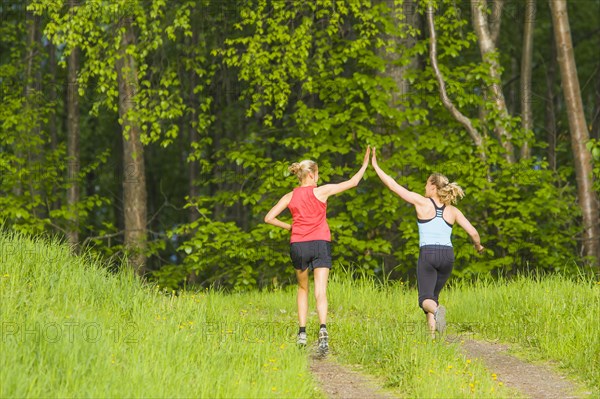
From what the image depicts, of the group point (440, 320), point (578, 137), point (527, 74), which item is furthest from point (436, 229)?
point (527, 74)

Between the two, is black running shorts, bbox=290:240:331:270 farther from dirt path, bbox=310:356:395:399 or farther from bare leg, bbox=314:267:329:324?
dirt path, bbox=310:356:395:399

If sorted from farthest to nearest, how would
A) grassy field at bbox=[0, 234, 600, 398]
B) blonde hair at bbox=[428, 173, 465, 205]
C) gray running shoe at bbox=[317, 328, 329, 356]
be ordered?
blonde hair at bbox=[428, 173, 465, 205] → gray running shoe at bbox=[317, 328, 329, 356] → grassy field at bbox=[0, 234, 600, 398]

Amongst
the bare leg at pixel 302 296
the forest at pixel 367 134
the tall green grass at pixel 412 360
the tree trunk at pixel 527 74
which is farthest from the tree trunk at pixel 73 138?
the bare leg at pixel 302 296

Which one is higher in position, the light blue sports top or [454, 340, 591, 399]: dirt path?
the light blue sports top

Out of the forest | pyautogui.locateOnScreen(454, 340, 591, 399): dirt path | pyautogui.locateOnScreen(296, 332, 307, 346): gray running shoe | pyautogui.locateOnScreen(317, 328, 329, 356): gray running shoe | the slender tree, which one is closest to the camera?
pyautogui.locateOnScreen(454, 340, 591, 399): dirt path

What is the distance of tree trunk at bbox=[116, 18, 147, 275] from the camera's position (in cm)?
1669

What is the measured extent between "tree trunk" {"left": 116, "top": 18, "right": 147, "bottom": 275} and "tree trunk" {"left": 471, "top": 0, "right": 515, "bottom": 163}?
638 centimetres

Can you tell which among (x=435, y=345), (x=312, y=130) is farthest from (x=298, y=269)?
(x=312, y=130)

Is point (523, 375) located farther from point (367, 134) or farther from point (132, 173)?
point (132, 173)

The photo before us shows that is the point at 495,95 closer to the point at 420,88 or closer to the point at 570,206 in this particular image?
the point at 420,88

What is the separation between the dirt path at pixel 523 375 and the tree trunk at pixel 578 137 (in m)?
6.95

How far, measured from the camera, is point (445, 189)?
9.49 metres

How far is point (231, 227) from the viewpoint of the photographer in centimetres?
1634

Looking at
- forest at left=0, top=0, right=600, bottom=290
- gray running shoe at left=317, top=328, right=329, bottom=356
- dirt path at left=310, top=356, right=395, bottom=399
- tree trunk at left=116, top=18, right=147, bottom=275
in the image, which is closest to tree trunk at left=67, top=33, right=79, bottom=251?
tree trunk at left=116, top=18, right=147, bottom=275
